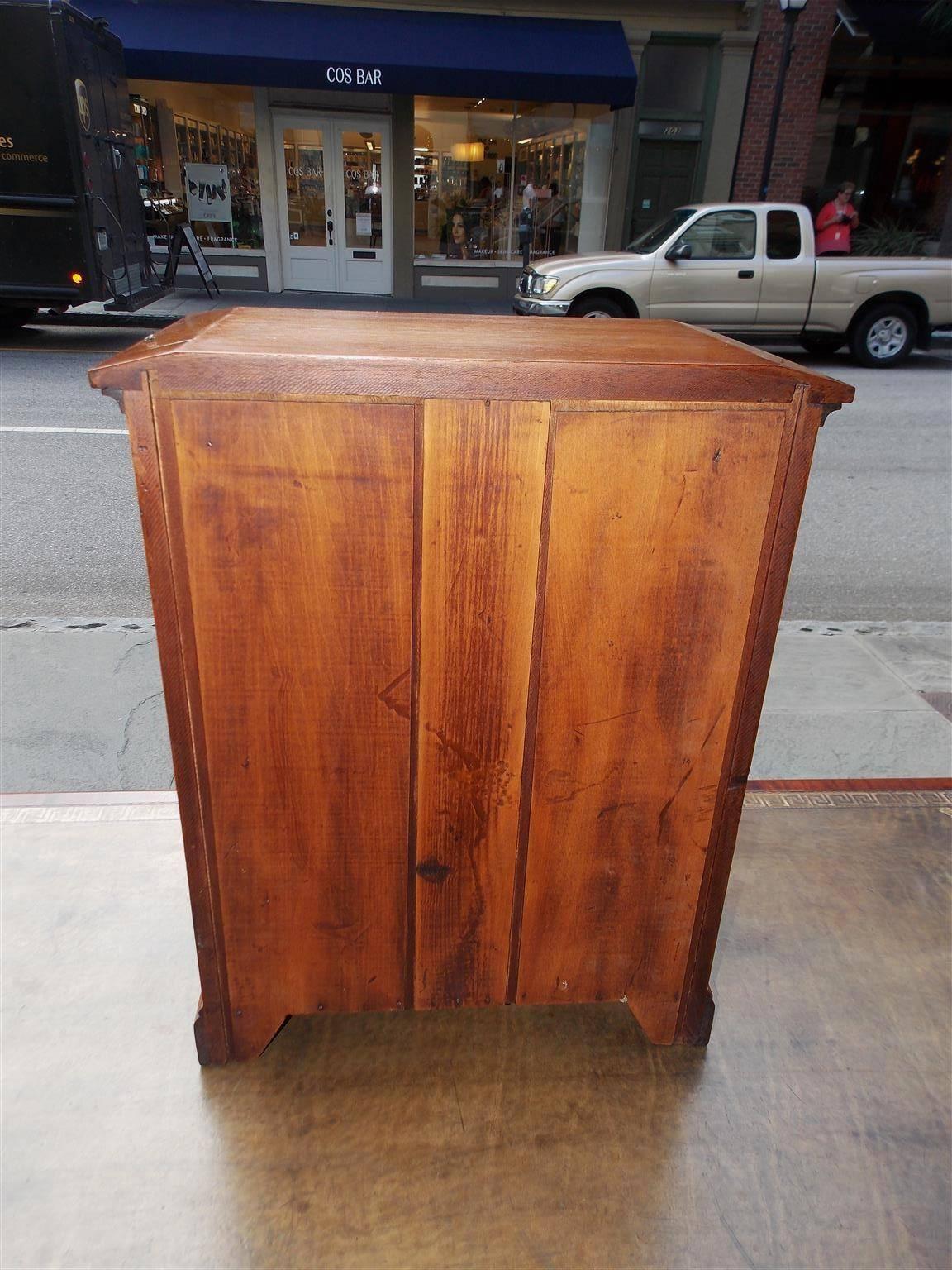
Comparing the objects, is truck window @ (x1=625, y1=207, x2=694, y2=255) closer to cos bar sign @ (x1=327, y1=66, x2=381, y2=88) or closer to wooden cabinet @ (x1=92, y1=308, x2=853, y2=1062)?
cos bar sign @ (x1=327, y1=66, x2=381, y2=88)

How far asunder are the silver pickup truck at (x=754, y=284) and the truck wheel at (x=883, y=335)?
0.04ft

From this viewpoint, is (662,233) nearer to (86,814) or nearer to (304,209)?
(304,209)

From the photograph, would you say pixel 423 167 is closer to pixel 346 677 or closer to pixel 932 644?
pixel 932 644

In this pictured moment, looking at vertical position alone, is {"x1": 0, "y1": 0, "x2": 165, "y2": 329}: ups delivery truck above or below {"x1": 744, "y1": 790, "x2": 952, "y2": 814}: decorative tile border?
above

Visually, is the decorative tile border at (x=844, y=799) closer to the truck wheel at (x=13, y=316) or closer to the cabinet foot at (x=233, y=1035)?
the cabinet foot at (x=233, y=1035)

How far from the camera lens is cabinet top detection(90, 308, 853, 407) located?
1.51 meters

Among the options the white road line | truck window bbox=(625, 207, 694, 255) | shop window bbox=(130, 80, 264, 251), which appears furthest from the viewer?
shop window bbox=(130, 80, 264, 251)

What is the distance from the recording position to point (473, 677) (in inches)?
70.4

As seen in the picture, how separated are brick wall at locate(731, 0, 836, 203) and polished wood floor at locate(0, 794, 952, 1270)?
16.6 m


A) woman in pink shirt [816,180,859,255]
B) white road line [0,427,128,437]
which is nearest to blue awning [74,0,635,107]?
woman in pink shirt [816,180,859,255]

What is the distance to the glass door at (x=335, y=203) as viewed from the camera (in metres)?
15.8

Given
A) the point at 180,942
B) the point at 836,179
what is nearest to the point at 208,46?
the point at 836,179

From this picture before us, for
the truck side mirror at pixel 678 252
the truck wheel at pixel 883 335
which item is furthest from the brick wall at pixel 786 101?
the truck side mirror at pixel 678 252

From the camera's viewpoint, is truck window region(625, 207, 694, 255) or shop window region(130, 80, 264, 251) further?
shop window region(130, 80, 264, 251)
